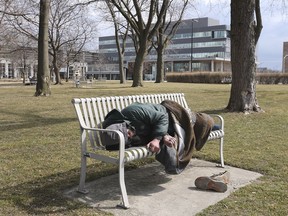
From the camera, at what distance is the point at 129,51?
11988cm

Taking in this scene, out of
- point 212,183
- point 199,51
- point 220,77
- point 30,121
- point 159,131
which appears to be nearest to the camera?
point 159,131

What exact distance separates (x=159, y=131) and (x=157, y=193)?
744 millimetres

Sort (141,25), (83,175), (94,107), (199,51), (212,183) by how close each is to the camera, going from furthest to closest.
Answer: (199,51) < (141,25) < (94,107) < (212,183) < (83,175)

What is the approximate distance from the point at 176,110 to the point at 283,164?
2.15m

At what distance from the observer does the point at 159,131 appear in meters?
4.23

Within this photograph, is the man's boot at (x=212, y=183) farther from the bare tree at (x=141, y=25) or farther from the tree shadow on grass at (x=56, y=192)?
the bare tree at (x=141, y=25)

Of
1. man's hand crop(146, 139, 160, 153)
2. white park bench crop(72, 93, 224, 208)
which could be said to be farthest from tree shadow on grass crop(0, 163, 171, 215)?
man's hand crop(146, 139, 160, 153)

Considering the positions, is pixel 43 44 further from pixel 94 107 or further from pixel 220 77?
pixel 220 77

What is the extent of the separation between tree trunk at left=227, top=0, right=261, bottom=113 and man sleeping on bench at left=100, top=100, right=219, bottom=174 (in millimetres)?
6846

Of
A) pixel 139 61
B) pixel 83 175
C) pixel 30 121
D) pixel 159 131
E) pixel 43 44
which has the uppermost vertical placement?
pixel 43 44

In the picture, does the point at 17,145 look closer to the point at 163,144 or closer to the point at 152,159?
the point at 152,159

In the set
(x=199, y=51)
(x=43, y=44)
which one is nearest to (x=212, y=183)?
(x=43, y=44)

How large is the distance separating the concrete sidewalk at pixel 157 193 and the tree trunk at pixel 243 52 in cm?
609

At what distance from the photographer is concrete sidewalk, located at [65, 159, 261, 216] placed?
156 inches
